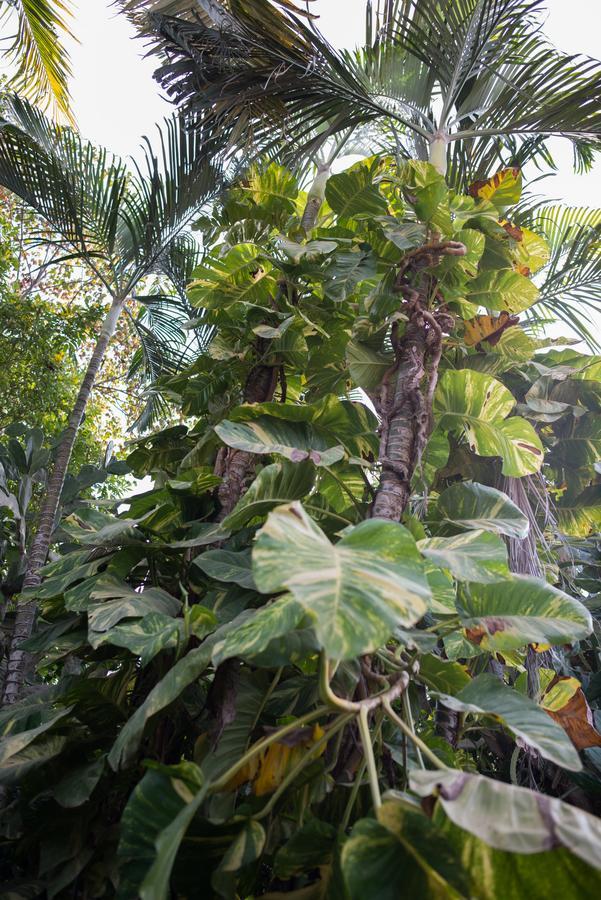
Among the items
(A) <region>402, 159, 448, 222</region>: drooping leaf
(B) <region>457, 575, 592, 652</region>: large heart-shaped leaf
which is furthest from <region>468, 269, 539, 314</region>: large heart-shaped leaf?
(B) <region>457, 575, 592, 652</region>: large heart-shaped leaf

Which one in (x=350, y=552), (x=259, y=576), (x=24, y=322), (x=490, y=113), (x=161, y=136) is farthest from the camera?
(x=24, y=322)

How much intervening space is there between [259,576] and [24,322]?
452cm

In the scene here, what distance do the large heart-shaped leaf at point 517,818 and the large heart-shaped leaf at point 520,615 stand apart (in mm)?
363

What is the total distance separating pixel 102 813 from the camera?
4.14ft

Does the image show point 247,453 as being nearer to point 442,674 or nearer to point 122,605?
point 122,605

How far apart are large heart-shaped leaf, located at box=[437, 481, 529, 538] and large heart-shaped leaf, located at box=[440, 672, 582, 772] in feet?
0.98

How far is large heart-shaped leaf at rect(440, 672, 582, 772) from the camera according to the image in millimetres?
847

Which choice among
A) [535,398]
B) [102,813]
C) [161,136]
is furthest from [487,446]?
[161,136]

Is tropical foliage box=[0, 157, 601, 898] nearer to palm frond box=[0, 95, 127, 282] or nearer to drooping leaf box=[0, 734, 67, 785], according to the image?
drooping leaf box=[0, 734, 67, 785]

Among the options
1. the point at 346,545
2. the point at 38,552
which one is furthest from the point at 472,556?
the point at 38,552

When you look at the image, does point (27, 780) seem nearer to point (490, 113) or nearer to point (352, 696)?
point (352, 696)

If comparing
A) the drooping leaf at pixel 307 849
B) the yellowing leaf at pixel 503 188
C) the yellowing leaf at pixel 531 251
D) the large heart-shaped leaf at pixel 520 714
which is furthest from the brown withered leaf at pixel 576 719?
the yellowing leaf at pixel 503 188

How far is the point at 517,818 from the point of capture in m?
0.59

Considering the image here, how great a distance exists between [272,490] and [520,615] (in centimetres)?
48
